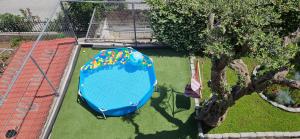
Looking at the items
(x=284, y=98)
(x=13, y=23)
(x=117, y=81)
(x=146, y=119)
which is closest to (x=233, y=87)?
(x=284, y=98)

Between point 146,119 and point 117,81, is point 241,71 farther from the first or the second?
point 117,81

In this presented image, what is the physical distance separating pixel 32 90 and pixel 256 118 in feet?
36.5

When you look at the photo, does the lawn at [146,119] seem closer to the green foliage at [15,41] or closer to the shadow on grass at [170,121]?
the shadow on grass at [170,121]

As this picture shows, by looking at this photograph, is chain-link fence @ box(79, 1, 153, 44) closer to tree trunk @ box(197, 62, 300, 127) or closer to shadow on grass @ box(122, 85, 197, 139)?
shadow on grass @ box(122, 85, 197, 139)

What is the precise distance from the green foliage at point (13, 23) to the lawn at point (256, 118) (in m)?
14.0

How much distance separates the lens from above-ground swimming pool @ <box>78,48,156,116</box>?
15.2 metres

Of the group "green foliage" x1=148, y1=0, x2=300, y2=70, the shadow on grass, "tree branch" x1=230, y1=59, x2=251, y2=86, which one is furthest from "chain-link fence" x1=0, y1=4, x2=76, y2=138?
"tree branch" x1=230, y1=59, x2=251, y2=86

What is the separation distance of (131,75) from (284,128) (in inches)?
307

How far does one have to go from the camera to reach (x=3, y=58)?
1856 cm

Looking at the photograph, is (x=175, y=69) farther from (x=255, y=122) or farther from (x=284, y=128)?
(x=284, y=128)

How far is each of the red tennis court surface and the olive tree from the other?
25.2ft

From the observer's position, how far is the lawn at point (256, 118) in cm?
1402

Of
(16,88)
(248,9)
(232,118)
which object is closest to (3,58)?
(16,88)

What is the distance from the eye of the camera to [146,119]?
14.9m
